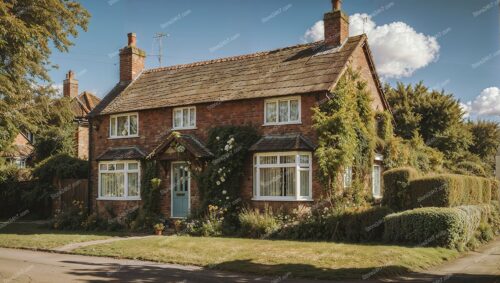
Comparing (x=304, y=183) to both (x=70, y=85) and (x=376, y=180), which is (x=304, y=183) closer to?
(x=376, y=180)

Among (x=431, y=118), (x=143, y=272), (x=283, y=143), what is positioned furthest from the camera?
(x=431, y=118)

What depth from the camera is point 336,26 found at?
21953 mm

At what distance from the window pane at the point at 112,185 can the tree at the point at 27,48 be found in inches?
168

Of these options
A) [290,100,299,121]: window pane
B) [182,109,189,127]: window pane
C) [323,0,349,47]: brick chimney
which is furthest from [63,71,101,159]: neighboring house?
[323,0,349,47]: brick chimney

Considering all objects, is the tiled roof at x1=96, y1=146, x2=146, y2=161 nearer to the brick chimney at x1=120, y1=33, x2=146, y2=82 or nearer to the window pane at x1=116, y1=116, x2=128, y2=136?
the window pane at x1=116, y1=116, x2=128, y2=136

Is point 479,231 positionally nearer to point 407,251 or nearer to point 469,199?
point 469,199

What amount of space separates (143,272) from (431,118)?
2854 cm

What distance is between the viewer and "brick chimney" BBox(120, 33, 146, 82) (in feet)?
92.0

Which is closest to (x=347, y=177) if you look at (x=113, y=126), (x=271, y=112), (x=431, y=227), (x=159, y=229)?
(x=271, y=112)

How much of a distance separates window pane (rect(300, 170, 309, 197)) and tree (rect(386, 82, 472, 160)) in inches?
644

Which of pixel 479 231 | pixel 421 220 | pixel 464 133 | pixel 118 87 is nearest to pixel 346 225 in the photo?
pixel 421 220

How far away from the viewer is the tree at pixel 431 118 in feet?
111

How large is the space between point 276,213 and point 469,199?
290 inches

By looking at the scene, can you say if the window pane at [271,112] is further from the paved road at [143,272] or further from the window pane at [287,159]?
the paved road at [143,272]
